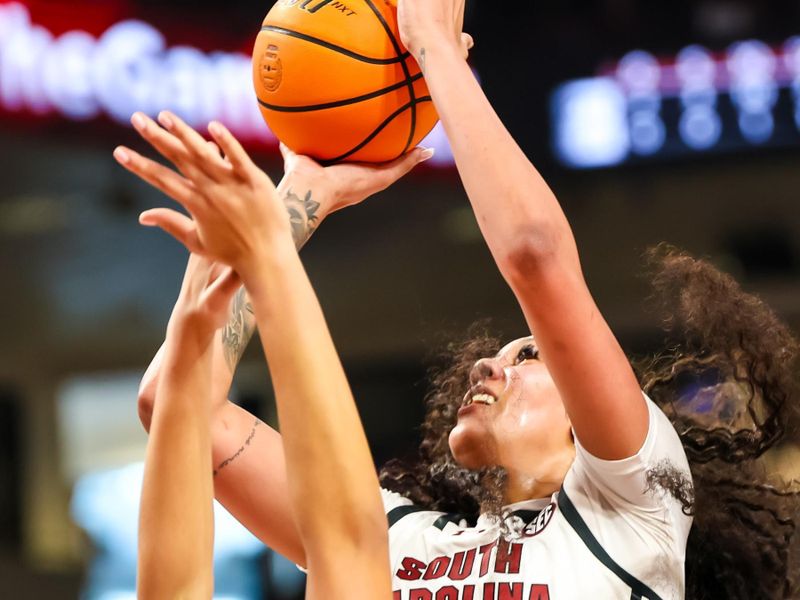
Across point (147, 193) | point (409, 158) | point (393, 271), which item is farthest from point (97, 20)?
point (409, 158)

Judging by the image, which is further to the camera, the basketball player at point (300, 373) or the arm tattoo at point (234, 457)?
the arm tattoo at point (234, 457)

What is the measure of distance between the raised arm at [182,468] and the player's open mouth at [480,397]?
69cm

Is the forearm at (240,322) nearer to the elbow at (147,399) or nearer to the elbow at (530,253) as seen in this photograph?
the elbow at (147,399)

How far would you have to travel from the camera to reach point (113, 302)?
605 centimetres

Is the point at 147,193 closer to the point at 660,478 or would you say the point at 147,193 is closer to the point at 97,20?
the point at 97,20

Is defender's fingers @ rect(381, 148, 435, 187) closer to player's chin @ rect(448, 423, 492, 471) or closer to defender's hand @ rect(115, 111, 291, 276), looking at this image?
player's chin @ rect(448, 423, 492, 471)

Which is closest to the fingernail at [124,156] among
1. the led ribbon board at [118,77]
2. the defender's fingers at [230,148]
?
the defender's fingers at [230,148]

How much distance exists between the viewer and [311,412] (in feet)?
4.55

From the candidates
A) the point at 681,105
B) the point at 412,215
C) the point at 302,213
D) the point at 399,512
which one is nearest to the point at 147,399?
the point at 302,213

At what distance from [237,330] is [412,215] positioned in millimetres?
4176

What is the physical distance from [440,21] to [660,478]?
31.1 inches

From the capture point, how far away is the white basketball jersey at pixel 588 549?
6.18ft

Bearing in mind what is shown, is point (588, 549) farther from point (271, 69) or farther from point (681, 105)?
point (681, 105)

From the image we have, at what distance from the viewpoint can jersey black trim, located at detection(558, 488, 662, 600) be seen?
6.19 ft
